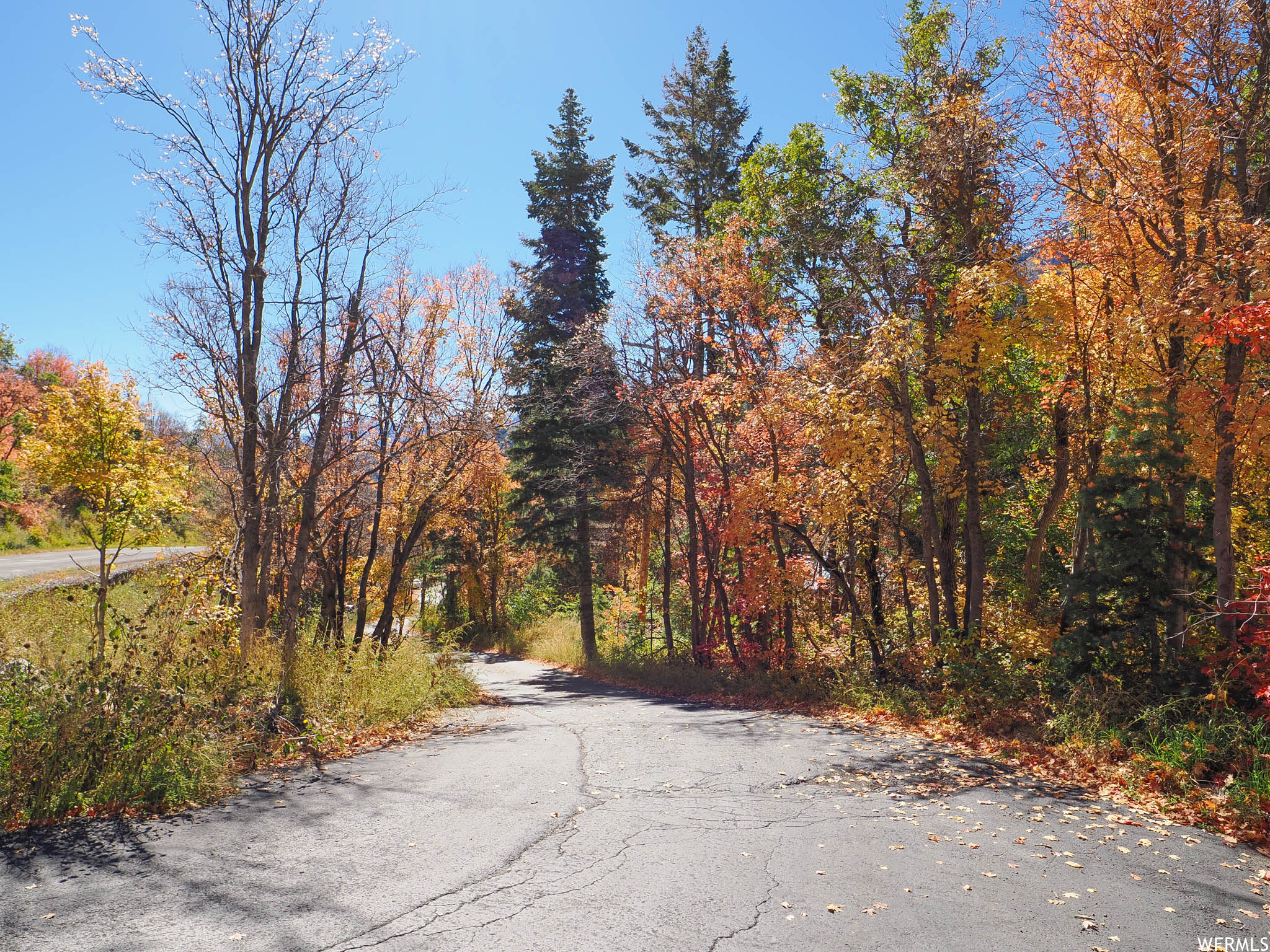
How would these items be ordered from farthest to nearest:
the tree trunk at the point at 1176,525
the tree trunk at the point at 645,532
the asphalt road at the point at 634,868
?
the tree trunk at the point at 645,532 → the tree trunk at the point at 1176,525 → the asphalt road at the point at 634,868

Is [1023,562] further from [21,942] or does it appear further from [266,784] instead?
[21,942]

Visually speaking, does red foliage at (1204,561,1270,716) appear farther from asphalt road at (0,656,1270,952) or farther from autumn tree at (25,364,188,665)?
autumn tree at (25,364,188,665)

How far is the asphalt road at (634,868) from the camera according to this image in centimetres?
380

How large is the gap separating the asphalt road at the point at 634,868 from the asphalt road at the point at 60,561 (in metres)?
12.9

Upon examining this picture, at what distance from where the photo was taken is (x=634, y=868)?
469 centimetres

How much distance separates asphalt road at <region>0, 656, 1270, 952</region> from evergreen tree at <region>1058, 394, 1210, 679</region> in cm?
247

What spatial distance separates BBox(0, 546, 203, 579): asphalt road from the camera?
59.7 ft

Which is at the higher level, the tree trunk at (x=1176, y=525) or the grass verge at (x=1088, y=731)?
the tree trunk at (x=1176, y=525)

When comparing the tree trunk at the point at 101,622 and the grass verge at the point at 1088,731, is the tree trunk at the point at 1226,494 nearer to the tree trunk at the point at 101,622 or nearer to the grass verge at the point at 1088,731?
the grass verge at the point at 1088,731

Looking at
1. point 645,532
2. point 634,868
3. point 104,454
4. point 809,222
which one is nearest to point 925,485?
point 809,222

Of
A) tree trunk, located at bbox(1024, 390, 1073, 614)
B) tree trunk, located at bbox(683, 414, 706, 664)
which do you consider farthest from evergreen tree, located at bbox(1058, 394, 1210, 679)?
tree trunk, located at bbox(683, 414, 706, 664)

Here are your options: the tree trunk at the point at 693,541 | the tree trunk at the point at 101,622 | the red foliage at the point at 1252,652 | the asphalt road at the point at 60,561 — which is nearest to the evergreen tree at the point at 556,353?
the tree trunk at the point at 693,541

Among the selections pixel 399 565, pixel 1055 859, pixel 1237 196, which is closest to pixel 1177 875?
pixel 1055 859

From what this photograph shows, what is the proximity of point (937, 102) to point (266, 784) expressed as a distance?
43.0 feet
